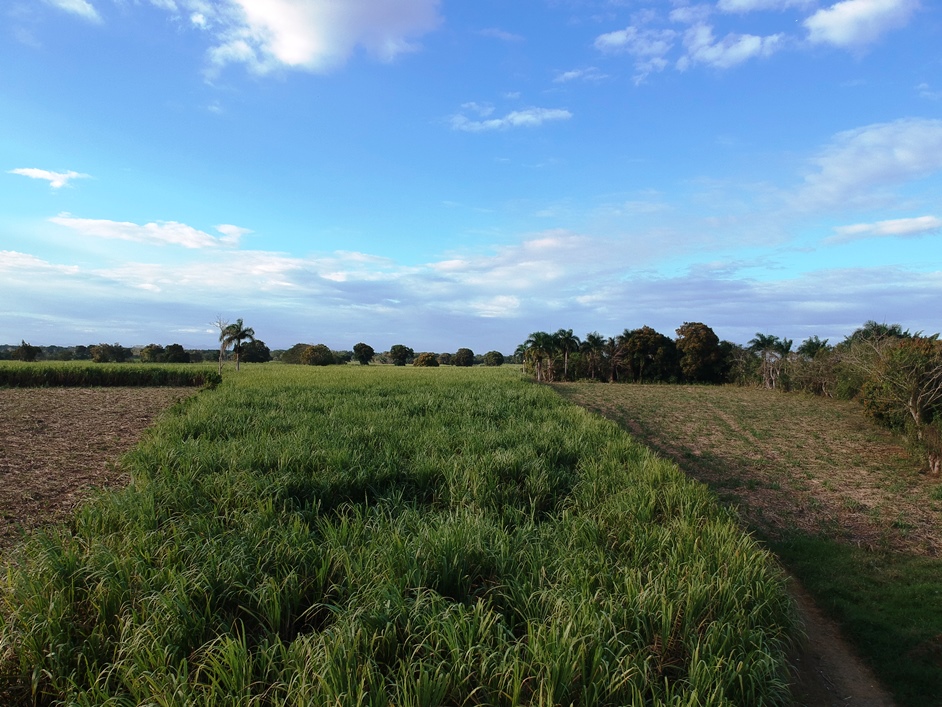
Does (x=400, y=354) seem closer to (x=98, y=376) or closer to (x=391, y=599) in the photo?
(x=98, y=376)

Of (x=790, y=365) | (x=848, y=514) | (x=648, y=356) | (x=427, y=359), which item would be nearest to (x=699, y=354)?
(x=648, y=356)

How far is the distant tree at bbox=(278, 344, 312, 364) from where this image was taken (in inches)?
2569

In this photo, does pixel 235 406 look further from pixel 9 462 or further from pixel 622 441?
pixel 622 441

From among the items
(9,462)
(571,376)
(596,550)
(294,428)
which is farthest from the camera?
(571,376)

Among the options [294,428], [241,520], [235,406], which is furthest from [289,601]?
[235,406]

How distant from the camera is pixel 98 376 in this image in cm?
2783

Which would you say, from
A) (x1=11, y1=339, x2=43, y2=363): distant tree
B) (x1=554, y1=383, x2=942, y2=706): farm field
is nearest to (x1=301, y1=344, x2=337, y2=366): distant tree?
(x1=11, y1=339, x2=43, y2=363): distant tree

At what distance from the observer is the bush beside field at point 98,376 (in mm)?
26625

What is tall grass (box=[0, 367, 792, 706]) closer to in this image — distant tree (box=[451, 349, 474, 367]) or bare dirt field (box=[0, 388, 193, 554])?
bare dirt field (box=[0, 388, 193, 554])

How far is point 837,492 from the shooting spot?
9492 mm

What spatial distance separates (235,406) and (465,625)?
1216cm

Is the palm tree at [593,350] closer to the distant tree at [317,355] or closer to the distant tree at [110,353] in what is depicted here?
the distant tree at [317,355]

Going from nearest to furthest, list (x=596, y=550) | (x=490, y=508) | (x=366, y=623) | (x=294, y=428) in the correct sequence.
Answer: (x=366, y=623) < (x=596, y=550) < (x=490, y=508) < (x=294, y=428)

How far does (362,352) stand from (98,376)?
142 ft
